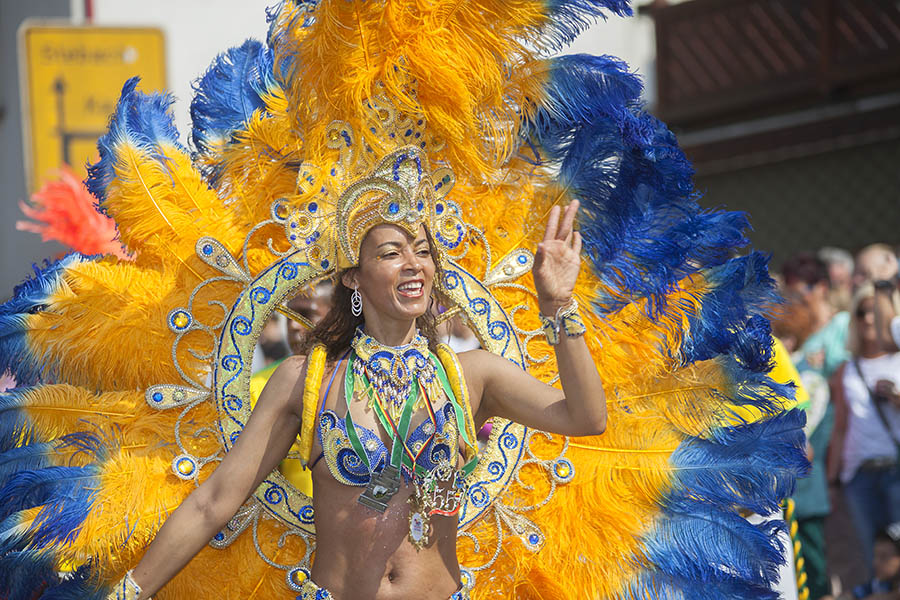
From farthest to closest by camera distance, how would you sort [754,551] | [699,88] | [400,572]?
1. [699,88]
2. [754,551]
3. [400,572]

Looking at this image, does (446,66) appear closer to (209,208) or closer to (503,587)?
(209,208)

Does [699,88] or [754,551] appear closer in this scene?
[754,551]

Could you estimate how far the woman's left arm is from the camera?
115 inches

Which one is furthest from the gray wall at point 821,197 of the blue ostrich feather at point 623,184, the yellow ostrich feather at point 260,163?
the yellow ostrich feather at point 260,163

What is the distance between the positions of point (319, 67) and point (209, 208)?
66 centimetres

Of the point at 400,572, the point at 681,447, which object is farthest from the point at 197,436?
the point at 681,447

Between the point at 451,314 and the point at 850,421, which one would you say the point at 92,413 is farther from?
the point at 850,421

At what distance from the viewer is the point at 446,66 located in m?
3.48

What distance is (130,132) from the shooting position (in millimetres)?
3830

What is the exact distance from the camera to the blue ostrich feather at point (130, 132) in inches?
150

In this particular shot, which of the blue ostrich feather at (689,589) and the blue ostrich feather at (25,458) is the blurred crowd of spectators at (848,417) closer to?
the blue ostrich feather at (25,458)

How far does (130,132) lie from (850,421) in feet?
14.5

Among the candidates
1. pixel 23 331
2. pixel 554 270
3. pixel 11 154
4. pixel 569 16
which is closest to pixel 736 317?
pixel 554 270

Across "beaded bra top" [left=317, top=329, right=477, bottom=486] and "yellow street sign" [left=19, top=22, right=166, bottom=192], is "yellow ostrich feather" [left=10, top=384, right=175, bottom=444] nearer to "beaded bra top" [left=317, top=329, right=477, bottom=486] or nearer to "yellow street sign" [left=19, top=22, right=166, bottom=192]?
"beaded bra top" [left=317, top=329, right=477, bottom=486]
